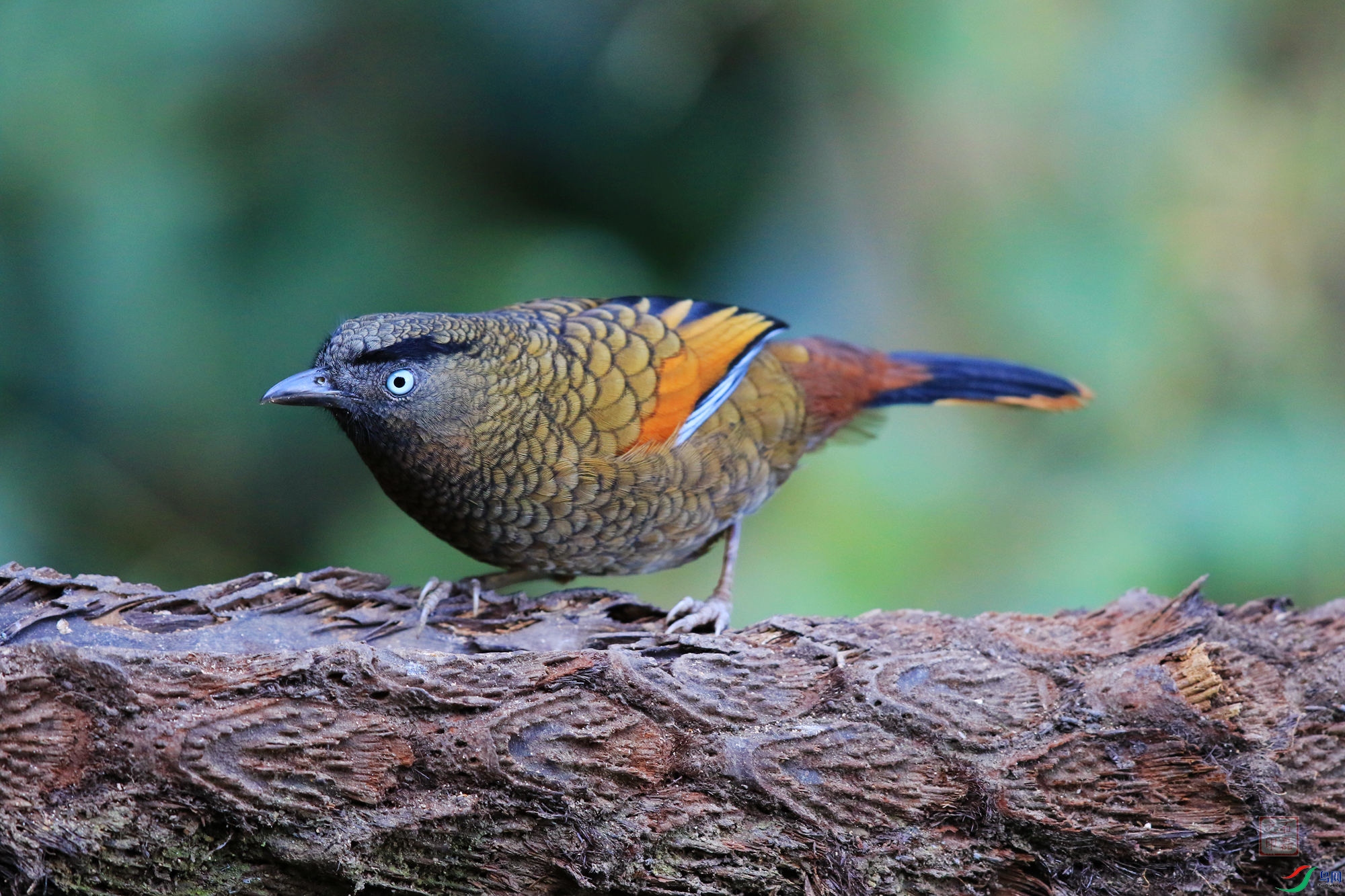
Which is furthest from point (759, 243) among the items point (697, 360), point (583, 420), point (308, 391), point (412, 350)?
point (308, 391)

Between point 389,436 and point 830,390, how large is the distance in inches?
56.5

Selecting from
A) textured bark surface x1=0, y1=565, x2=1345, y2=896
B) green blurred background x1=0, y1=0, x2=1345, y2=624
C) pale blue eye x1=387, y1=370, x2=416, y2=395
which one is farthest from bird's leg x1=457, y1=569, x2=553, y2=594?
textured bark surface x1=0, y1=565, x2=1345, y2=896

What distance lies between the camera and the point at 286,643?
1.90 m

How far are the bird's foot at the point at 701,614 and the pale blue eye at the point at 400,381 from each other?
876 mm

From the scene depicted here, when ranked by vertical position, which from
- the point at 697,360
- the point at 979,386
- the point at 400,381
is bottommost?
the point at 400,381

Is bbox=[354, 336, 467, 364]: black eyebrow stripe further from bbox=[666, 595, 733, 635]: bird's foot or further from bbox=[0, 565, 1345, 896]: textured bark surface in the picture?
bbox=[666, 595, 733, 635]: bird's foot

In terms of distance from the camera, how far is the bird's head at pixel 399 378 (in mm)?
2455

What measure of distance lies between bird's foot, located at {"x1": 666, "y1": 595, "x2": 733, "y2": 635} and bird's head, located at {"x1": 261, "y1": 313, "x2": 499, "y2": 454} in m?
0.75

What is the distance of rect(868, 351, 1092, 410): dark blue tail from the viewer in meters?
3.48

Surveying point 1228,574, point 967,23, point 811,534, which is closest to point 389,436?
point 811,534

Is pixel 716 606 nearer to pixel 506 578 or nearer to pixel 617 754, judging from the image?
pixel 506 578

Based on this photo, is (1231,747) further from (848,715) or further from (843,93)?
(843,93)

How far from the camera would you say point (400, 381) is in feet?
8.21

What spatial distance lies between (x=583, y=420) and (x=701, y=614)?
65 centimetres
